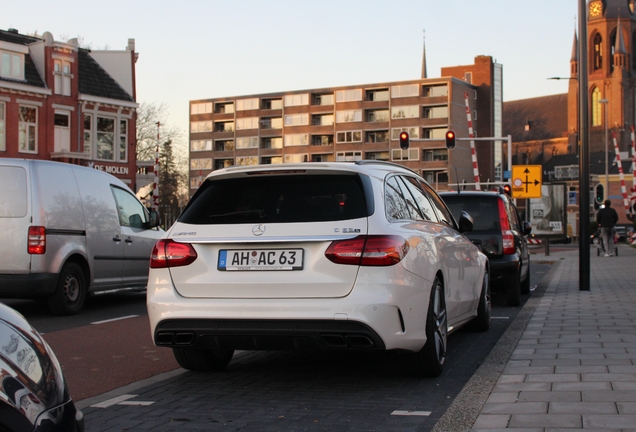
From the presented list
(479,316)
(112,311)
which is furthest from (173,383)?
(112,311)

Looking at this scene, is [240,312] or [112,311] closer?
[240,312]

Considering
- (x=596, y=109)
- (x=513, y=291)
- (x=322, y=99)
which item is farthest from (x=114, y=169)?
(x=596, y=109)

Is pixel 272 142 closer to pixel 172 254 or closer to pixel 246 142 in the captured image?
pixel 246 142

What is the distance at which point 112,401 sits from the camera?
19.1 ft

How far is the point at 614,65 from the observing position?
380ft

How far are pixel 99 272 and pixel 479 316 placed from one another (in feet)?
18.5

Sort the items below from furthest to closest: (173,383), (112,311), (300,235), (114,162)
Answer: (114,162) < (112,311) < (173,383) < (300,235)

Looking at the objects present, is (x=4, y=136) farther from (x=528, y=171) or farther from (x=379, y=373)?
(x=379, y=373)

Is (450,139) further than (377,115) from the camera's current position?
No

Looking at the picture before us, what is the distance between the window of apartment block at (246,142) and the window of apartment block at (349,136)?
45.1 ft

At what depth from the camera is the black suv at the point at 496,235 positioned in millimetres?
12242

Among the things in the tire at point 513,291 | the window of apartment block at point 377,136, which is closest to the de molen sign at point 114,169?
the tire at point 513,291

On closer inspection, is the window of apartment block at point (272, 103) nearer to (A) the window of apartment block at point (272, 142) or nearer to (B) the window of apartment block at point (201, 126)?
(A) the window of apartment block at point (272, 142)

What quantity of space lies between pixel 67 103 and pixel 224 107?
83.8 meters
